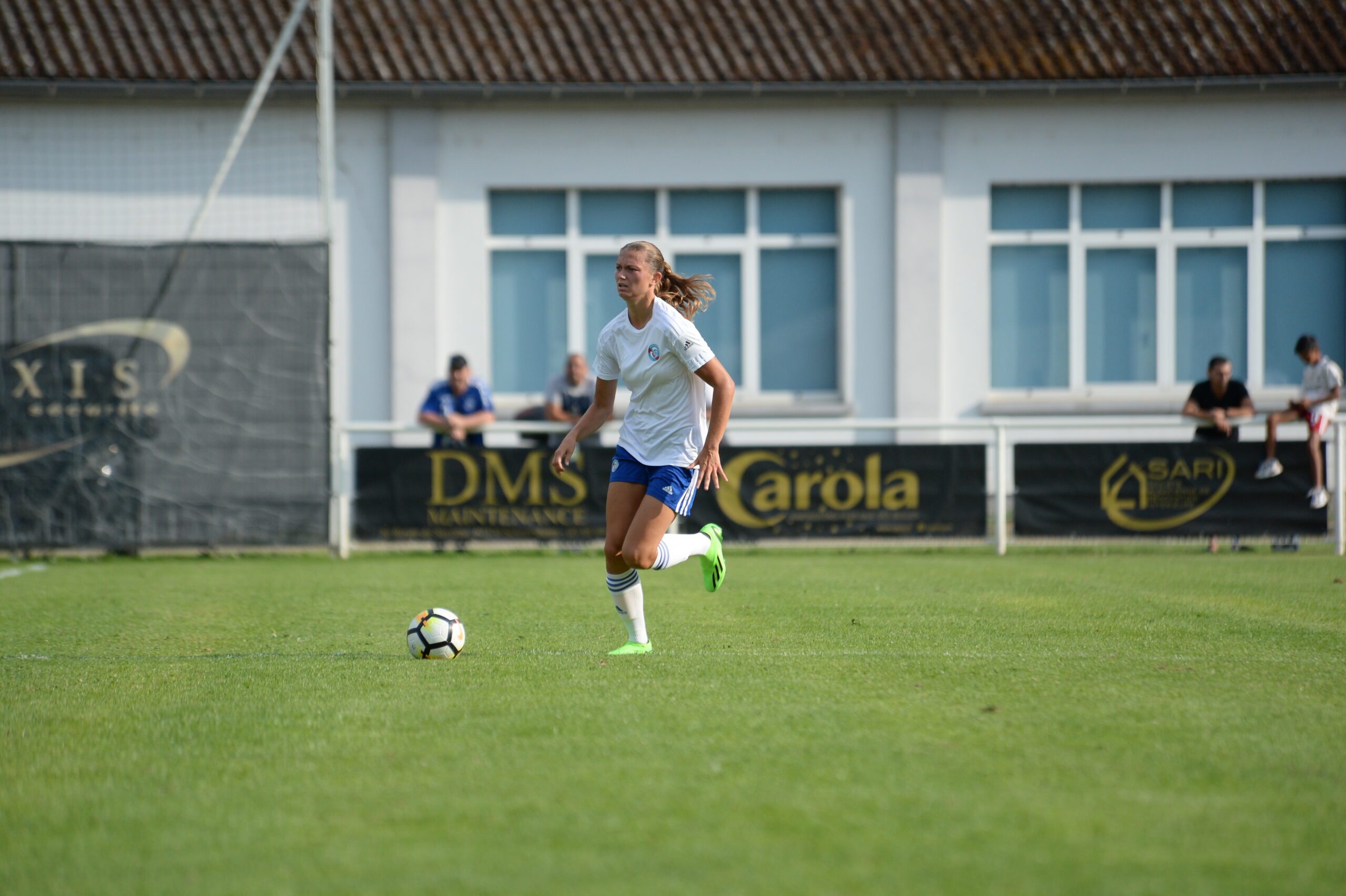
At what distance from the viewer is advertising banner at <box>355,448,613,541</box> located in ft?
42.4

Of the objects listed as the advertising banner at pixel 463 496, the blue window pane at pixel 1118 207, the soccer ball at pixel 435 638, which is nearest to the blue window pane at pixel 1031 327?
the blue window pane at pixel 1118 207

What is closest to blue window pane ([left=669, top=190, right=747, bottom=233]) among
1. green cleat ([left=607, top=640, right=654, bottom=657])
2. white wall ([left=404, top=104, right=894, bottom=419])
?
white wall ([left=404, top=104, right=894, bottom=419])

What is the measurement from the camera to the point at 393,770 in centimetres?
420

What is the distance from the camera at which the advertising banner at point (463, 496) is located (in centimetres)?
1291

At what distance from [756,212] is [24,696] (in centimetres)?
1274

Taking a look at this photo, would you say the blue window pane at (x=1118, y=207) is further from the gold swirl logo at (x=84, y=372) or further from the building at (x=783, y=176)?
the gold swirl logo at (x=84, y=372)

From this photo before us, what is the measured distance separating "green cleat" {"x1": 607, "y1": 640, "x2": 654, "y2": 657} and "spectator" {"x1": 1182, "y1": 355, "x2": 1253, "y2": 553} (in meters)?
8.51

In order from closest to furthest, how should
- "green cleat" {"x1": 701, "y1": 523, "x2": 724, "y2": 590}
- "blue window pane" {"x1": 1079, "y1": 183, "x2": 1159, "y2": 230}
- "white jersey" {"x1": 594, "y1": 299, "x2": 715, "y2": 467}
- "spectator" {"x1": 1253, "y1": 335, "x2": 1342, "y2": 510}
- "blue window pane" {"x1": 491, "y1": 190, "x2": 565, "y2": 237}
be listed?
"white jersey" {"x1": 594, "y1": 299, "x2": 715, "y2": 467}
"green cleat" {"x1": 701, "y1": 523, "x2": 724, "y2": 590}
"spectator" {"x1": 1253, "y1": 335, "x2": 1342, "y2": 510}
"blue window pane" {"x1": 491, "y1": 190, "x2": 565, "y2": 237}
"blue window pane" {"x1": 1079, "y1": 183, "x2": 1159, "y2": 230}

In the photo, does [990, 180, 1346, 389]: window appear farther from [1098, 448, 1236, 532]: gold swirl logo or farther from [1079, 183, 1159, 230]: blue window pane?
[1098, 448, 1236, 532]: gold swirl logo

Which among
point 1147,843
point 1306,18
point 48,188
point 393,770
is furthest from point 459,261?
point 1147,843

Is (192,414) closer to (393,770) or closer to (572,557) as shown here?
(572,557)

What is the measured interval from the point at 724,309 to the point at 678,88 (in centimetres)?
285

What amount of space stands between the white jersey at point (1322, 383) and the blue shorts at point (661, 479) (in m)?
9.65

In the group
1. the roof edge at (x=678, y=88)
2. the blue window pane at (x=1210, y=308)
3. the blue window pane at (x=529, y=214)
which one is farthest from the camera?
the blue window pane at (x=1210, y=308)
